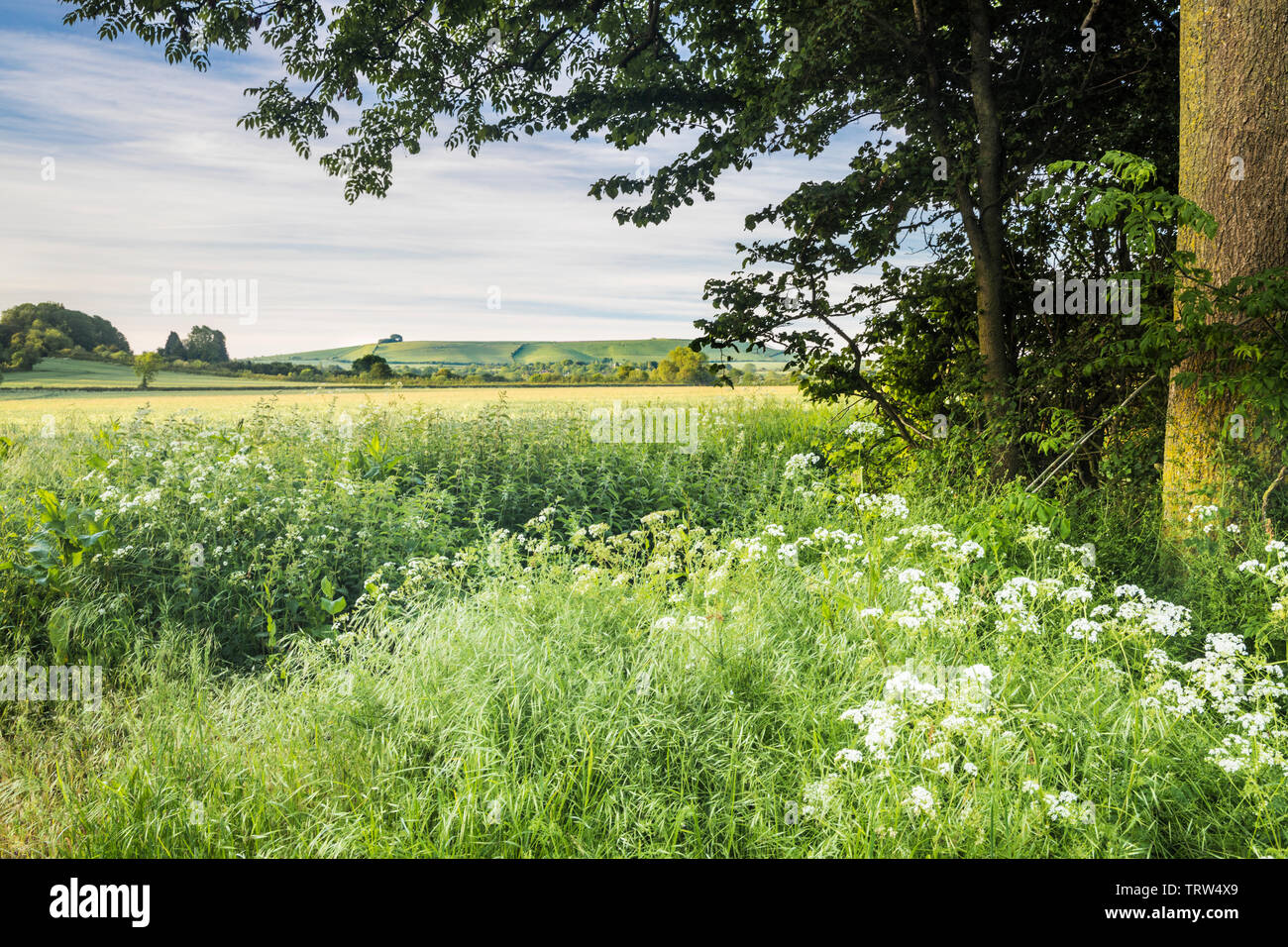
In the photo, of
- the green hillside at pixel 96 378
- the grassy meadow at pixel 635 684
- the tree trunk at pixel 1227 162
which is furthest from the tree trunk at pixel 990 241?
the green hillside at pixel 96 378

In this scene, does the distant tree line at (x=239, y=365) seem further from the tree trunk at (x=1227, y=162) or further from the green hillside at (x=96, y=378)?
the tree trunk at (x=1227, y=162)

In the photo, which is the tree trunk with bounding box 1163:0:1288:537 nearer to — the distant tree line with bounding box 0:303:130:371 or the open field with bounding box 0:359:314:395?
the distant tree line with bounding box 0:303:130:371

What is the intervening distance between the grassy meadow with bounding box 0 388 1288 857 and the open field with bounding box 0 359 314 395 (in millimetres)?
2233

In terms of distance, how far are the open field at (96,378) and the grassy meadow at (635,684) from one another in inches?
87.9

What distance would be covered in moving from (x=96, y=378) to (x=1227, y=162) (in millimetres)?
12854

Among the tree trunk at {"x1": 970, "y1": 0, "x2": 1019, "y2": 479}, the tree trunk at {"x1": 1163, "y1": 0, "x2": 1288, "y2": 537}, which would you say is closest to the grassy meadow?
the tree trunk at {"x1": 1163, "y1": 0, "x2": 1288, "y2": 537}

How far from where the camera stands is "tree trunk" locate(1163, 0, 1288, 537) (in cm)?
507

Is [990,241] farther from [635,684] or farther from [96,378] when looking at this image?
[96,378]

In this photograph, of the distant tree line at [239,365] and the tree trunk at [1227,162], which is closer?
the tree trunk at [1227,162]

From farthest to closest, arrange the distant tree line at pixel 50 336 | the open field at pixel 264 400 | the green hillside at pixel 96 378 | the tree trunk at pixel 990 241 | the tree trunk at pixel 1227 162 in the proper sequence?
the open field at pixel 264 400 → the green hillside at pixel 96 378 → the distant tree line at pixel 50 336 → the tree trunk at pixel 990 241 → the tree trunk at pixel 1227 162

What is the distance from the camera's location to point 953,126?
7.41m

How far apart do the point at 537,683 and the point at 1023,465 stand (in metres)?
5.55

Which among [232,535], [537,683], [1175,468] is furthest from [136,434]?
[1175,468]

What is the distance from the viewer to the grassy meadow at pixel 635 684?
275 centimetres
